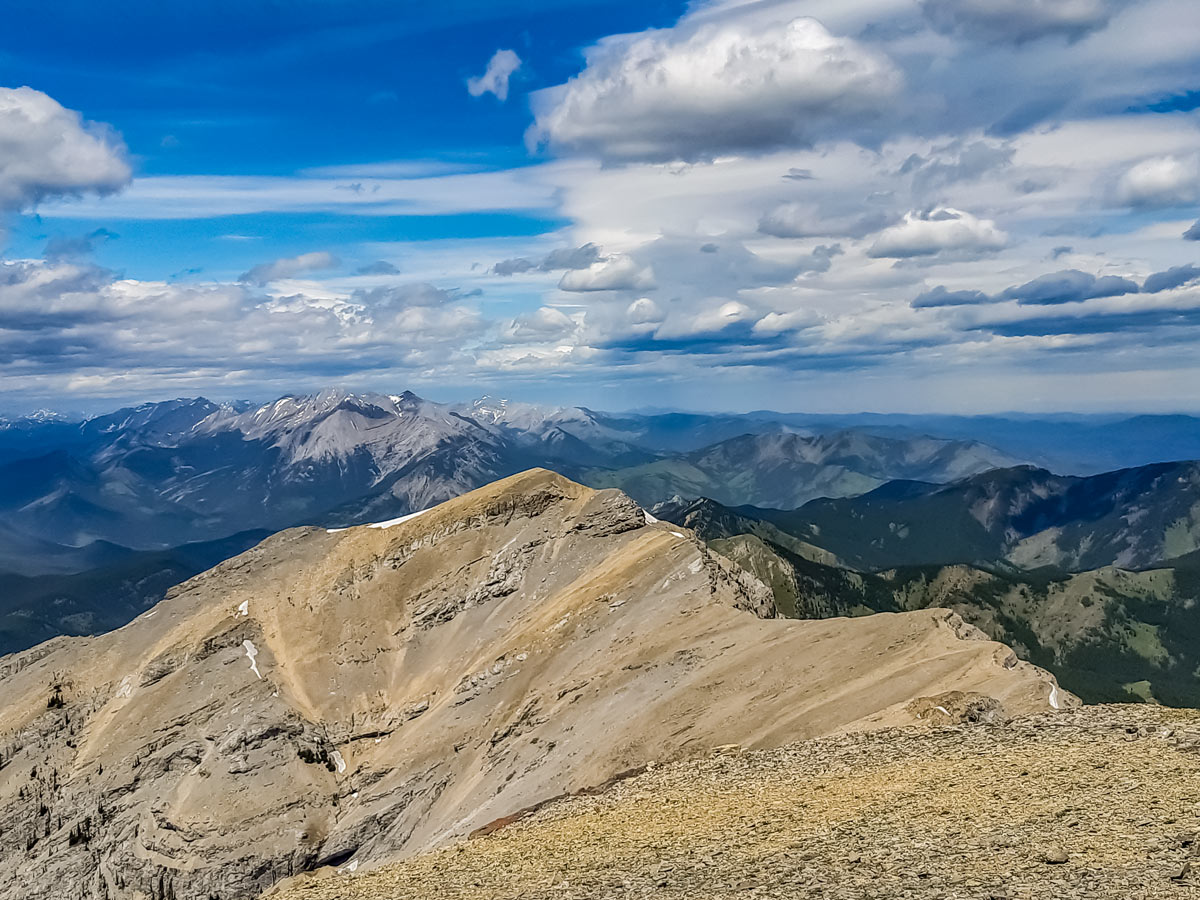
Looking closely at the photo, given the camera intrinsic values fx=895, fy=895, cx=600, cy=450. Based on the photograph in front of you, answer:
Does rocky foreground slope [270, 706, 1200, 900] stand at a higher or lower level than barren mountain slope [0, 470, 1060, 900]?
higher

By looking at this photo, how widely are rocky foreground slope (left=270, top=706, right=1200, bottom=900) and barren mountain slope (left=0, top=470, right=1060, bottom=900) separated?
10589mm

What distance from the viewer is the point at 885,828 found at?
122 feet

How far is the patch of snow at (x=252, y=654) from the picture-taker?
11636cm

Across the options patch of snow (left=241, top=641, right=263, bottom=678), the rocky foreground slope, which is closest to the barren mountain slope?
patch of snow (left=241, top=641, right=263, bottom=678)

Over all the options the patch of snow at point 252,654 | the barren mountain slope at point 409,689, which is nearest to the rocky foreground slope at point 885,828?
the barren mountain slope at point 409,689

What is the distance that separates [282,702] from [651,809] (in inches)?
3071

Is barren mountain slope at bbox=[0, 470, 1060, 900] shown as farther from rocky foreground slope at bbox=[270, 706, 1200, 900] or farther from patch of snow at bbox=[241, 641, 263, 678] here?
rocky foreground slope at bbox=[270, 706, 1200, 900]

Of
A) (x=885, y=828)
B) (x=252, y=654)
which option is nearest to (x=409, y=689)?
(x=252, y=654)

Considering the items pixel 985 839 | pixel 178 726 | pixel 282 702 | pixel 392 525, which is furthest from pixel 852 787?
pixel 392 525

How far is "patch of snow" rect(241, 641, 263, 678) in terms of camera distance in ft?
382

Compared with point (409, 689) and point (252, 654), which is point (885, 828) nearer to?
point (409, 689)

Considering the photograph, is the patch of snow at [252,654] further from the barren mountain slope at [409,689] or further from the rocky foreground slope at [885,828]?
the rocky foreground slope at [885,828]

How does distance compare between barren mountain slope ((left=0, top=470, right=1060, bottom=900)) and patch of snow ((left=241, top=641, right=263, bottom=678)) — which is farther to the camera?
patch of snow ((left=241, top=641, right=263, bottom=678))

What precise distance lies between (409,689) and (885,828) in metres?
89.7
